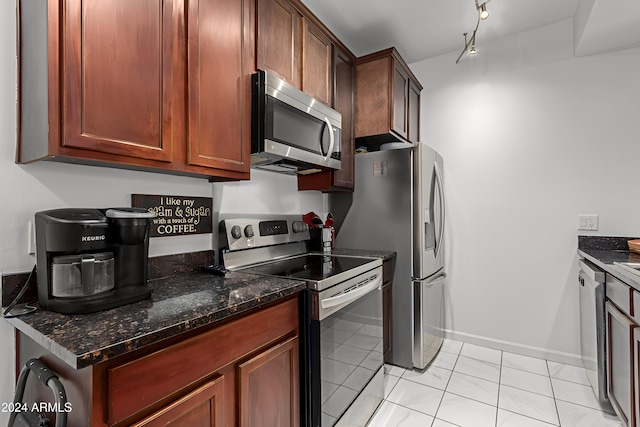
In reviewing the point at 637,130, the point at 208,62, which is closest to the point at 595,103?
the point at 637,130

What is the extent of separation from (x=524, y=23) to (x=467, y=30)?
43 cm

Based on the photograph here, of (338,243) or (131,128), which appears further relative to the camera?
(338,243)

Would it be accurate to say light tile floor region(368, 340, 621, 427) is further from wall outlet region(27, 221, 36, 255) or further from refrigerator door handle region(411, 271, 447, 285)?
wall outlet region(27, 221, 36, 255)

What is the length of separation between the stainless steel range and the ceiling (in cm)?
160

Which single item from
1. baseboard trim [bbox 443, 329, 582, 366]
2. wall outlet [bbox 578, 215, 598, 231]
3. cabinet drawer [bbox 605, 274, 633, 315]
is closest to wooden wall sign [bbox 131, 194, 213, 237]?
cabinet drawer [bbox 605, 274, 633, 315]

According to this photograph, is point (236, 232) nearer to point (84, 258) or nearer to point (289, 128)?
point (289, 128)

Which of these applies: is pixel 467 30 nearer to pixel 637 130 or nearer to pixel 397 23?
pixel 397 23

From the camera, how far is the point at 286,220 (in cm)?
218

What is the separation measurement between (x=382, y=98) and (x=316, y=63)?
676 mm

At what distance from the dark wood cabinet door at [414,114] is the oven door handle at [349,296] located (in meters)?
1.53

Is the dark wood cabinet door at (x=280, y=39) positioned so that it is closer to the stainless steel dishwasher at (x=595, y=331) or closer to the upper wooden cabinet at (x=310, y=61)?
the upper wooden cabinet at (x=310, y=61)

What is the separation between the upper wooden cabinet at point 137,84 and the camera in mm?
911

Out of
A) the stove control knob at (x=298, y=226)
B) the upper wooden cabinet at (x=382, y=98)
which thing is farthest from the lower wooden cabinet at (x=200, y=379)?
the upper wooden cabinet at (x=382, y=98)

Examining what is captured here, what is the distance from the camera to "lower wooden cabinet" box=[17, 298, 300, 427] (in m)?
0.72
